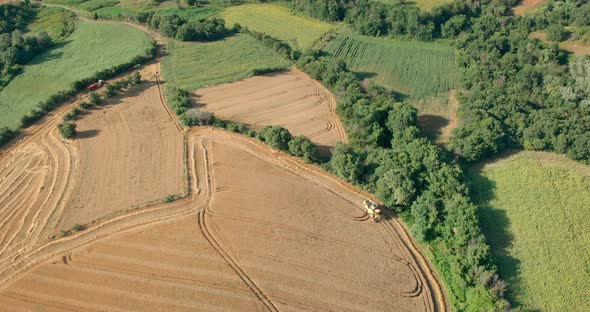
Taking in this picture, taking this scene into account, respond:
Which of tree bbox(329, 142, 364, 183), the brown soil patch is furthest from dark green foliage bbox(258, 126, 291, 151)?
the brown soil patch

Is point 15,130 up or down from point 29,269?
up

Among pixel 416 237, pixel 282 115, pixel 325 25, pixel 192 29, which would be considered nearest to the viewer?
pixel 416 237

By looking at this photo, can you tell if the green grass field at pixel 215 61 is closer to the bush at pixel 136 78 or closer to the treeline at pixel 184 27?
the treeline at pixel 184 27

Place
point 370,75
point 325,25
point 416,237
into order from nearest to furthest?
1. point 416,237
2. point 370,75
3. point 325,25

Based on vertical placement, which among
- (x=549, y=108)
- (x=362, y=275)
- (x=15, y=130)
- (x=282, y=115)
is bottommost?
(x=362, y=275)

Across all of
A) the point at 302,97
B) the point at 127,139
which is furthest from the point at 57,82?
the point at 302,97

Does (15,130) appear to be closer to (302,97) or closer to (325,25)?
(302,97)
